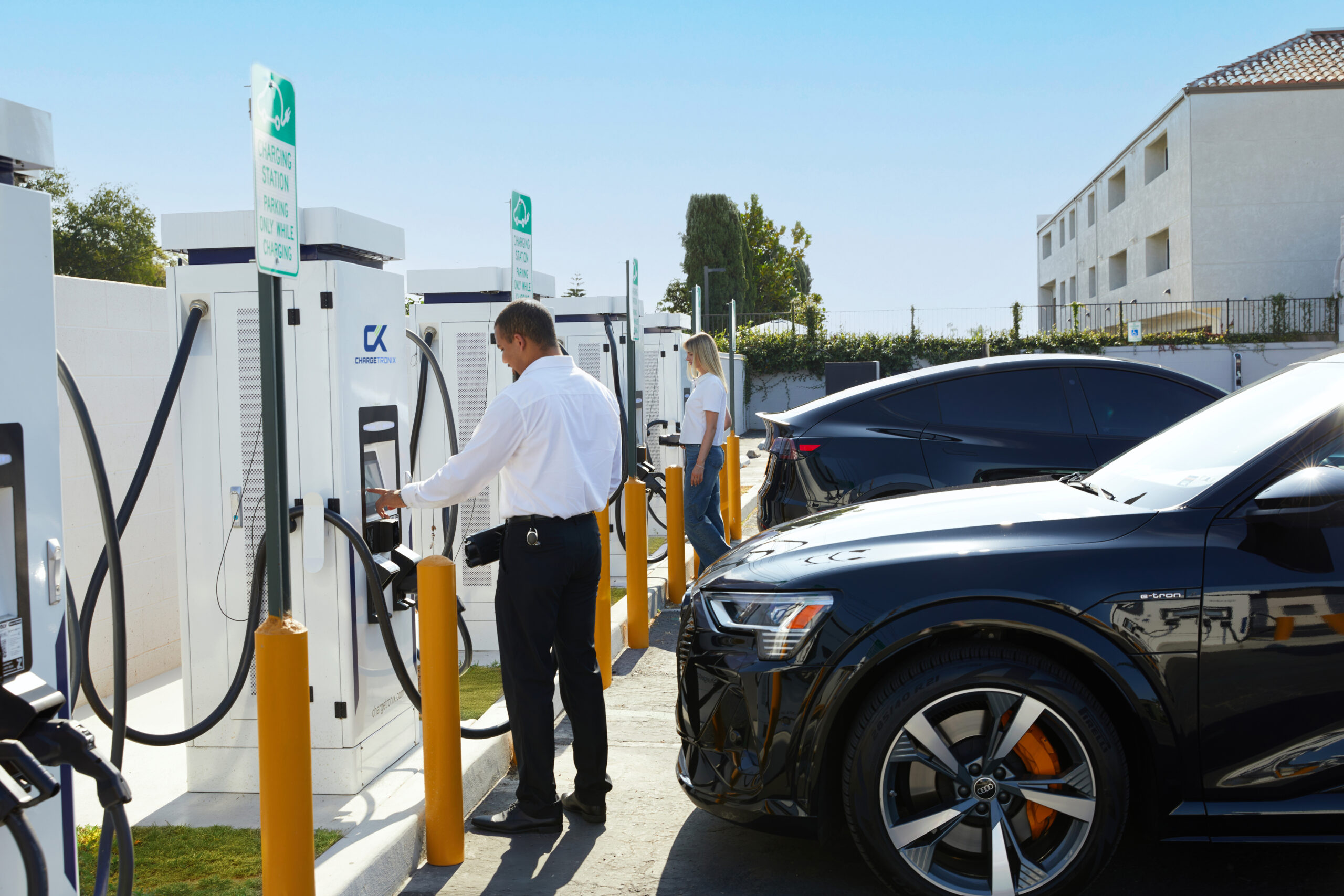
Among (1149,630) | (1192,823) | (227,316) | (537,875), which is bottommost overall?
(537,875)

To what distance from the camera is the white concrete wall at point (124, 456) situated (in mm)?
5387

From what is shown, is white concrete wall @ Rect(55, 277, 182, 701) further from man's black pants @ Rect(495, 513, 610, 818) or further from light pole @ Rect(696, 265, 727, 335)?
light pole @ Rect(696, 265, 727, 335)

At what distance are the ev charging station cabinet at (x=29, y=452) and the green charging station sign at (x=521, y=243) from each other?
3.10 meters

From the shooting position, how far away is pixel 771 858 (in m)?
3.71

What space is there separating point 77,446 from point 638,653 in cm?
329

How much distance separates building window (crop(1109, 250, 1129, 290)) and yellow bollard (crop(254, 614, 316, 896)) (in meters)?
43.8

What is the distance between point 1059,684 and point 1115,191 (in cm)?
4385

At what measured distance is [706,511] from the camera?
8.45 metres

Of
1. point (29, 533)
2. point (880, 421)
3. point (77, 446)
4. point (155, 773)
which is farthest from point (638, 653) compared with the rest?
point (29, 533)

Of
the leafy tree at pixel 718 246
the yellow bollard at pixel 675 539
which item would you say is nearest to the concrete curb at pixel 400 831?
the yellow bollard at pixel 675 539

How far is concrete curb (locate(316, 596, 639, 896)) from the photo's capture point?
11.0 ft

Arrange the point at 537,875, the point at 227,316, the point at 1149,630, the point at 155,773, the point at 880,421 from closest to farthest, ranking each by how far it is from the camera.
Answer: the point at 1149,630, the point at 537,875, the point at 227,316, the point at 155,773, the point at 880,421

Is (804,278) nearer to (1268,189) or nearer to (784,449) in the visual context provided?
(1268,189)

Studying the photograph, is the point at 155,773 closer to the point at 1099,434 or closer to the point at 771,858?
the point at 771,858
